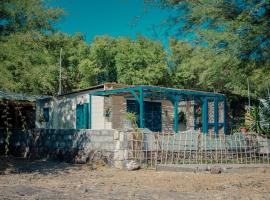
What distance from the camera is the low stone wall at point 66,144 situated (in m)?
13.9

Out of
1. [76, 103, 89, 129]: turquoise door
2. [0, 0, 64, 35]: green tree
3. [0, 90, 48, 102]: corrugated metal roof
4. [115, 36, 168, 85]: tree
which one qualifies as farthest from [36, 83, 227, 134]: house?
[115, 36, 168, 85]: tree

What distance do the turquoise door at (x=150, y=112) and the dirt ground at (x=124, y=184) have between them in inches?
318

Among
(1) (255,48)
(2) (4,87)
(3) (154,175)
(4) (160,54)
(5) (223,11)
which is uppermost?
(4) (160,54)

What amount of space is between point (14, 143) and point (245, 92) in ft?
49.1

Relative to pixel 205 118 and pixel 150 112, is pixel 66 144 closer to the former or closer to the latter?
pixel 150 112

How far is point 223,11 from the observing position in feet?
33.8

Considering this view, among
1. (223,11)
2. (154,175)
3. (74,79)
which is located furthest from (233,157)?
(74,79)

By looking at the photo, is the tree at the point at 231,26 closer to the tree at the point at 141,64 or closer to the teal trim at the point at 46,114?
the teal trim at the point at 46,114

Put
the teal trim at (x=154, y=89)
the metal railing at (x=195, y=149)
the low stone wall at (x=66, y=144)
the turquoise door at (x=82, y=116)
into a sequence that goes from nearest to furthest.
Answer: the metal railing at (x=195, y=149) → the low stone wall at (x=66, y=144) → the teal trim at (x=154, y=89) → the turquoise door at (x=82, y=116)

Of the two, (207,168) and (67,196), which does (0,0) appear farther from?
(207,168)

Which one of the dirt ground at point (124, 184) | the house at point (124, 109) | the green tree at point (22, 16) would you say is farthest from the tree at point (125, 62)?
the dirt ground at point (124, 184)

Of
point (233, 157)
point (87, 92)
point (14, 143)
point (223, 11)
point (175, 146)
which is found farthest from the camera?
point (87, 92)

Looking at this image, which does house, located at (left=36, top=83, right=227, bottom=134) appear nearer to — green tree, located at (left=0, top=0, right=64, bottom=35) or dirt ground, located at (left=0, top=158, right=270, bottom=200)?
green tree, located at (left=0, top=0, right=64, bottom=35)

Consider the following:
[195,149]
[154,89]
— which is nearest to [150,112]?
[154,89]
